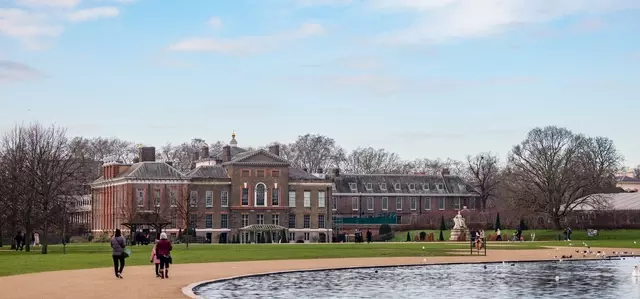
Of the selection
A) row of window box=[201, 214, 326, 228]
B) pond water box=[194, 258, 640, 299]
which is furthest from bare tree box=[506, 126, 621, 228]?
pond water box=[194, 258, 640, 299]

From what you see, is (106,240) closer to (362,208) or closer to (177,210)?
(177,210)

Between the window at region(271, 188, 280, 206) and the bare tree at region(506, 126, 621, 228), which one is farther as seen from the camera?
the window at region(271, 188, 280, 206)

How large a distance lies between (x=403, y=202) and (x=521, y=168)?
109ft

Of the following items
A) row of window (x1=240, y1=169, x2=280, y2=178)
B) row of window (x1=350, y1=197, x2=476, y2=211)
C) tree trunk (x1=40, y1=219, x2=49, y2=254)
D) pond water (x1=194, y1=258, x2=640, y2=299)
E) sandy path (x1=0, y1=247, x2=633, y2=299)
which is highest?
row of window (x1=240, y1=169, x2=280, y2=178)

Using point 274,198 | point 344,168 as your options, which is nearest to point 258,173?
point 274,198

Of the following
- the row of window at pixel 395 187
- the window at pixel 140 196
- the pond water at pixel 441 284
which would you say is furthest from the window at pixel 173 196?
the pond water at pixel 441 284

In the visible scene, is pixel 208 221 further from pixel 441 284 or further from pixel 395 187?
pixel 441 284

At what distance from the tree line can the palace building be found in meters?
5.38

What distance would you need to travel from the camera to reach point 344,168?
577 feet

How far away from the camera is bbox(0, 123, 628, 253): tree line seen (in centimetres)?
6869

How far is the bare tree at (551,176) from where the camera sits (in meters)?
105

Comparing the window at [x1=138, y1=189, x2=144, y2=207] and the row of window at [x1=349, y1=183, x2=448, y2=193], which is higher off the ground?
the row of window at [x1=349, y1=183, x2=448, y2=193]

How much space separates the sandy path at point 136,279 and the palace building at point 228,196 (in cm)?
6775

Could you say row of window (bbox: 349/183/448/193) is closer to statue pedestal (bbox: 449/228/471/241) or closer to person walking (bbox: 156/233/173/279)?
statue pedestal (bbox: 449/228/471/241)
